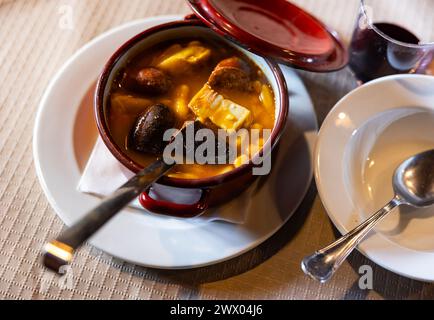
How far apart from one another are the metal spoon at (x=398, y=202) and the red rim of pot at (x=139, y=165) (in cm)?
19

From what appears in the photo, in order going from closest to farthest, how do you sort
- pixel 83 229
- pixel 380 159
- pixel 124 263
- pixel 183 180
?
pixel 83 229, pixel 183 180, pixel 124 263, pixel 380 159

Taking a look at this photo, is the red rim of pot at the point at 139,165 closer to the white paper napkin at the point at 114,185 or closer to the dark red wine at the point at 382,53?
the white paper napkin at the point at 114,185

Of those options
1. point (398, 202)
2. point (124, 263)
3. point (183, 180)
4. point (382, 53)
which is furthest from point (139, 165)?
point (382, 53)

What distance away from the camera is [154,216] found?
0.93 m

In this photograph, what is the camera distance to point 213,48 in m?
1.04

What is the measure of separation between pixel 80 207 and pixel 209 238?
0.24 metres

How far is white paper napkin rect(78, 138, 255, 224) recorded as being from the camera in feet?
3.00

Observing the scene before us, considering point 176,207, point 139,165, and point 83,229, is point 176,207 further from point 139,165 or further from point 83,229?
point 83,229

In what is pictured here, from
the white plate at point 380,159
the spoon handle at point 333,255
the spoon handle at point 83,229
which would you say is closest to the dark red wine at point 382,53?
the white plate at point 380,159

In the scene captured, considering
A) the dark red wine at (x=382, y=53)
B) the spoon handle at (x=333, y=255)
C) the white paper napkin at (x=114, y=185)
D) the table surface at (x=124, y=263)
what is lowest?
the table surface at (x=124, y=263)

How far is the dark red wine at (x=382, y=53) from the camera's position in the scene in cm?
107

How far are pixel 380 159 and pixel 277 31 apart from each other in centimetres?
33
